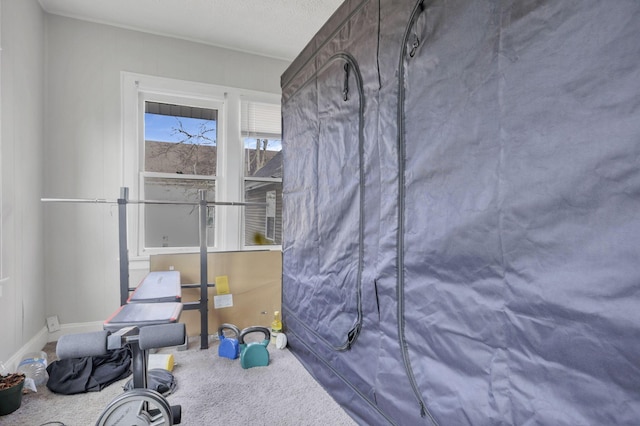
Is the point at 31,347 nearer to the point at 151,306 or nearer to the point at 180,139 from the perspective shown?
the point at 151,306

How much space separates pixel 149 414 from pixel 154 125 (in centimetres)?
243

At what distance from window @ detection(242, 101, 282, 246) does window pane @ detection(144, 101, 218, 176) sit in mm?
326

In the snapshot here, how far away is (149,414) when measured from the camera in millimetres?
1580

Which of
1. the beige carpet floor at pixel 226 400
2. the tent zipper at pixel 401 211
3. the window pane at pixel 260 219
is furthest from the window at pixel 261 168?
the tent zipper at pixel 401 211

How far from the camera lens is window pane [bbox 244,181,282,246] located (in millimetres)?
3426

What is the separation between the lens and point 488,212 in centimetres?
95

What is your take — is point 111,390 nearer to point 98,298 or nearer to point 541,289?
point 98,298

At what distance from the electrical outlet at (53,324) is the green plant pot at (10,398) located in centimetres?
105

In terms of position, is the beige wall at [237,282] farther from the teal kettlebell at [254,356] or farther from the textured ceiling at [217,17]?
the textured ceiling at [217,17]

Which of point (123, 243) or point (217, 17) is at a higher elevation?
point (217, 17)

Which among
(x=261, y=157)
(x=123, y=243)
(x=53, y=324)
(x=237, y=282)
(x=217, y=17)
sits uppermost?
(x=217, y=17)

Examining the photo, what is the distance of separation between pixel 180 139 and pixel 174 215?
0.71m

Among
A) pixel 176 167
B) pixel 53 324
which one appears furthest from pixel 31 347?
pixel 176 167

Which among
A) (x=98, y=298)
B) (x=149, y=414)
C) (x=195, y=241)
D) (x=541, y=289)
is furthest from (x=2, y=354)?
(x=541, y=289)
